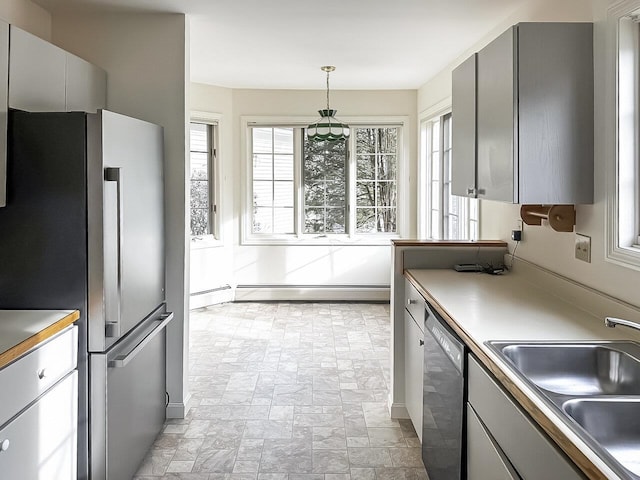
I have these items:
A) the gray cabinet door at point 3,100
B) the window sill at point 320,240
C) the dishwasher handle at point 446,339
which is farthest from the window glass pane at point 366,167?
the gray cabinet door at point 3,100

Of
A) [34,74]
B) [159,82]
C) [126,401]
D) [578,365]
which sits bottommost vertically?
[126,401]

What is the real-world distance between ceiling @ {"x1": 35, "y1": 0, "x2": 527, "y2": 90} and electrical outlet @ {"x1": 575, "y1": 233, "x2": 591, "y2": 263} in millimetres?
1570

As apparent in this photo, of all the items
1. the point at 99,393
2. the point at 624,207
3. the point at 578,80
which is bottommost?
the point at 99,393

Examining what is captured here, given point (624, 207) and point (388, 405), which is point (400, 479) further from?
point (624, 207)

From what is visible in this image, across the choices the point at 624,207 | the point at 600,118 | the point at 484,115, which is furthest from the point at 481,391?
the point at 484,115

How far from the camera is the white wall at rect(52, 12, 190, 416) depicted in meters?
3.42

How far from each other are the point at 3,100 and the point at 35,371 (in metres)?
1.09

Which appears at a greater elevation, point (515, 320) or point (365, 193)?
point (365, 193)

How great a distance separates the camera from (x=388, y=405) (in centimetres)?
359

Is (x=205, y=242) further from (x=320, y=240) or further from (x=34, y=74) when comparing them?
(x=34, y=74)

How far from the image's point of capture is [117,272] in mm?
2426

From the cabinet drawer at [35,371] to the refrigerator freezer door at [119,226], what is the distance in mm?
126

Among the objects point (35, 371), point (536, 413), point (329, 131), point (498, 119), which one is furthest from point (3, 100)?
point (329, 131)

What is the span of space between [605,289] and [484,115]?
103 centimetres
